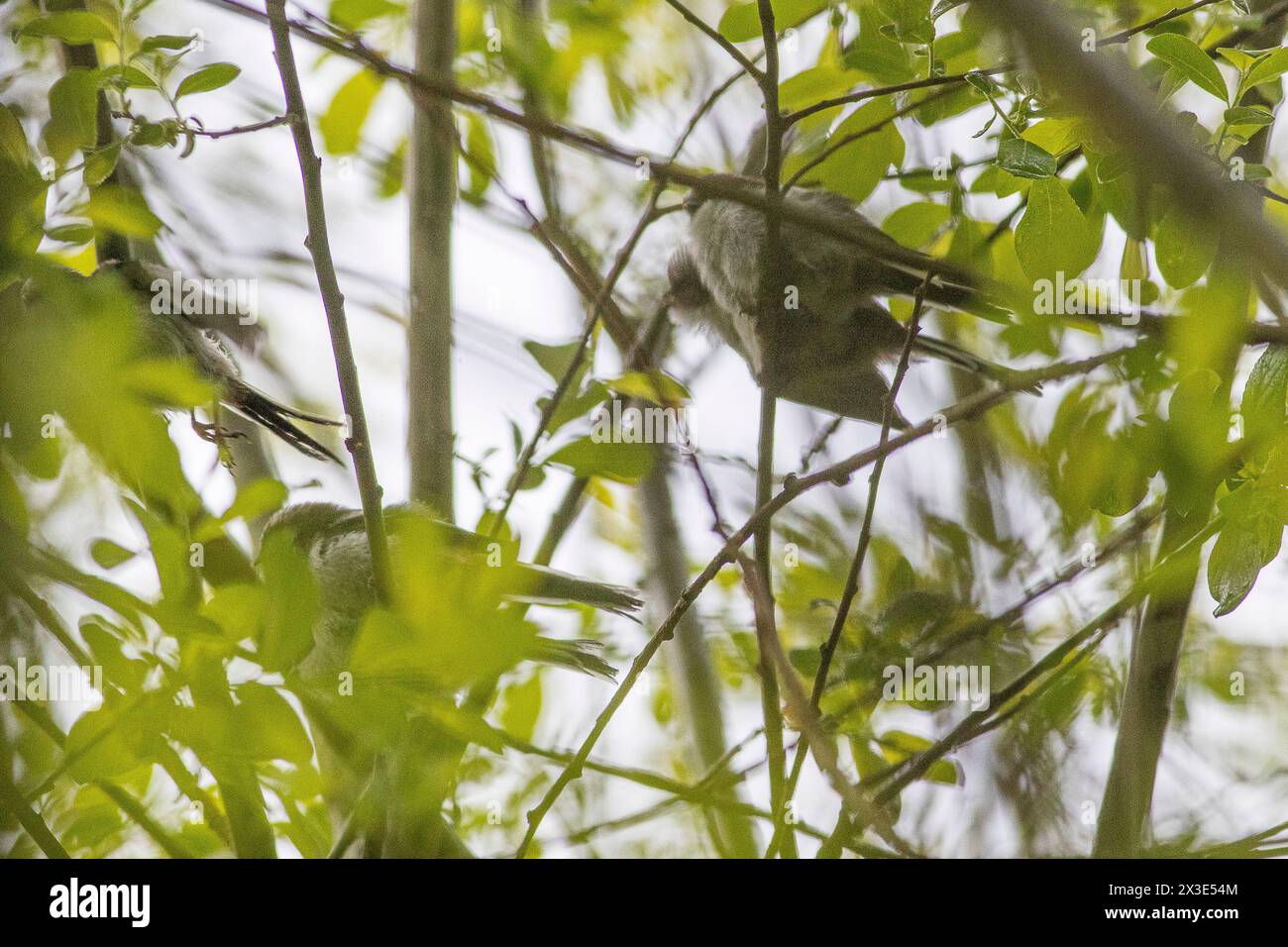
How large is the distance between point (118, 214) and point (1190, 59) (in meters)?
1.45

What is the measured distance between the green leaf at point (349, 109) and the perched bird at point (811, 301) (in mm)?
678

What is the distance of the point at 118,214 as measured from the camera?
142cm

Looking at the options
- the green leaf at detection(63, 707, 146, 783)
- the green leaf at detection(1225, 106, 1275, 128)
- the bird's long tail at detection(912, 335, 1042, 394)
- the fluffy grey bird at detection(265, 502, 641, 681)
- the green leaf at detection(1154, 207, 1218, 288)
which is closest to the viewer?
the green leaf at detection(63, 707, 146, 783)

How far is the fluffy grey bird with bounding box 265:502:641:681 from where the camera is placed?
5.10ft

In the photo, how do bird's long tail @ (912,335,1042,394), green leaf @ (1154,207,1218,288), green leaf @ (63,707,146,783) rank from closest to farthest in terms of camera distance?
green leaf @ (63,707,146,783)
green leaf @ (1154,207,1218,288)
bird's long tail @ (912,335,1042,394)

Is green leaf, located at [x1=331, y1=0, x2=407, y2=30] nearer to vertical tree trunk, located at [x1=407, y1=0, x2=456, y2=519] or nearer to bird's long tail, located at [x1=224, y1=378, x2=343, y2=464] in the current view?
vertical tree trunk, located at [x1=407, y1=0, x2=456, y2=519]

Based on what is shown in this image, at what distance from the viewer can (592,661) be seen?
1734 mm

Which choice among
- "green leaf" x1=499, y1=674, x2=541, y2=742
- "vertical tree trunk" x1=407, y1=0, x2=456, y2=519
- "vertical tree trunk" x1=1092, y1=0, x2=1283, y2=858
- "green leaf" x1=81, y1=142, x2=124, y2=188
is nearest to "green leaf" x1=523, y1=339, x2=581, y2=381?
"vertical tree trunk" x1=407, y1=0, x2=456, y2=519

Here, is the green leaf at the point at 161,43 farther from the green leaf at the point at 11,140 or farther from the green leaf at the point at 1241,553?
the green leaf at the point at 1241,553

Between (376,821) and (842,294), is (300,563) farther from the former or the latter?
(842,294)

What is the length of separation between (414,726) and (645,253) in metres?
2.07

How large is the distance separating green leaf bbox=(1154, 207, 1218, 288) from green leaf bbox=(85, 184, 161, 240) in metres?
1.44

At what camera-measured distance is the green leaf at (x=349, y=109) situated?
77.4 inches
